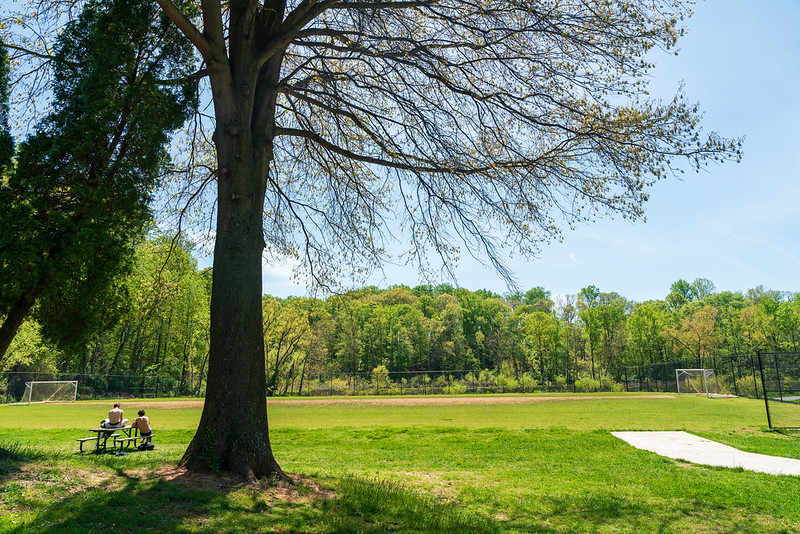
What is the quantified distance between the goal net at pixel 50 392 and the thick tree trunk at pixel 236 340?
119 ft

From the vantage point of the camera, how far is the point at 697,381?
3872 centimetres

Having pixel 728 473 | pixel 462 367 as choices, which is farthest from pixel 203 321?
pixel 728 473

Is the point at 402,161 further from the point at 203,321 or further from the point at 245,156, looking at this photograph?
the point at 203,321

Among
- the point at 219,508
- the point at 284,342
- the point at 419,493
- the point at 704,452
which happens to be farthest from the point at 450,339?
the point at 219,508

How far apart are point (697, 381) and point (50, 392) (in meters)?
49.7

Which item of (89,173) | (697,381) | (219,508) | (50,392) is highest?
(89,173)

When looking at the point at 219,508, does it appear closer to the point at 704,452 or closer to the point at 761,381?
the point at 704,452

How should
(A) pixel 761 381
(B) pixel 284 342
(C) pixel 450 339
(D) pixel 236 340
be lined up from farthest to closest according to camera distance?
(C) pixel 450 339 → (B) pixel 284 342 → (A) pixel 761 381 → (D) pixel 236 340

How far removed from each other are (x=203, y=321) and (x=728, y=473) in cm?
5113

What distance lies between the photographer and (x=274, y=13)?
26.5 feet

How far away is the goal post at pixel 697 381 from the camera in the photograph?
36.2 metres

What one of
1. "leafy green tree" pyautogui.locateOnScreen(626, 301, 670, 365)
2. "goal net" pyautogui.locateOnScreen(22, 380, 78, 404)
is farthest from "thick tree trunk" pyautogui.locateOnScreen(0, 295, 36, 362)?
"leafy green tree" pyautogui.locateOnScreen(626, 301, 670, 365)

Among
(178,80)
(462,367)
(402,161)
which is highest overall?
(178,80)

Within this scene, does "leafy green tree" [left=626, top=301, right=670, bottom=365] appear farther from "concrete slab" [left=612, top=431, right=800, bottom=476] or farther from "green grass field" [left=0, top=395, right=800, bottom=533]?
"green grass field" [left=0, top=395, right=800, bottom=533]
